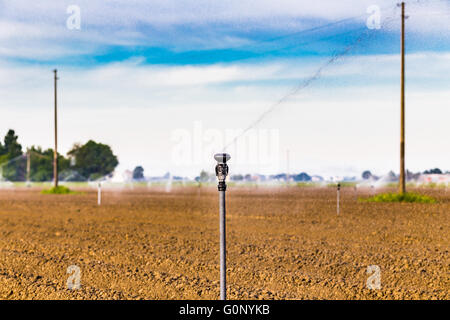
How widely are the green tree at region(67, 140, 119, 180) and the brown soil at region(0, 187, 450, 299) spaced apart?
94.5 metres

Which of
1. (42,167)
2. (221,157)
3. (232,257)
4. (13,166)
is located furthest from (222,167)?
(13,166)

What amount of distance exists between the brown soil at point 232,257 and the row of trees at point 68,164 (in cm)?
9063

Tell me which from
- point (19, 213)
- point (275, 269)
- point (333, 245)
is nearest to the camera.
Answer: point (275, 269)

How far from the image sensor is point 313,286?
344 inches

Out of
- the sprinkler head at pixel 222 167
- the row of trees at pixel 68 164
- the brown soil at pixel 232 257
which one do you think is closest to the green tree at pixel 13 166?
the row of trees at pixel 68 164

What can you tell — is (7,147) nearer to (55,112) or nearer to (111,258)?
(55,112)

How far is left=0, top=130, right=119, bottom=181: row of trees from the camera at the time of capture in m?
107

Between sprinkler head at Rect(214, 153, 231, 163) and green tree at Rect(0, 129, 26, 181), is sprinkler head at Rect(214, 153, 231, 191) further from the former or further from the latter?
green tree at Rect(0, 129, 26, 181)

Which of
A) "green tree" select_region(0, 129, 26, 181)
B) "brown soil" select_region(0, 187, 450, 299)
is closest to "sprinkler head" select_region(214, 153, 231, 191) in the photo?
"brown soil" select_region(0, 187, 450, 299)

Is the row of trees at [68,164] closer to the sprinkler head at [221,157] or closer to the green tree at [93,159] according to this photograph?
the green tree at [93,159]

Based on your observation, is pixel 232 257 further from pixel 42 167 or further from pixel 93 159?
pixel 93 159

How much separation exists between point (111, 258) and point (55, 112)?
37031 mm

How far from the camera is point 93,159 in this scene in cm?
11600
